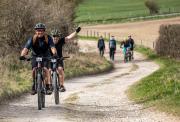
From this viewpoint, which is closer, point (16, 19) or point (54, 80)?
point (54, 80)

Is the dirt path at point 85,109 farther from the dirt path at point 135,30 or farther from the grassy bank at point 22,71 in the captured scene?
the dirt path at point 135,30

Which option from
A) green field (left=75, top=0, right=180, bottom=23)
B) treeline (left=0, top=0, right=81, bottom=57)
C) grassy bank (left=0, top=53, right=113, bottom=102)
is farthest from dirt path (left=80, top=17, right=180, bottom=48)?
treeline (left=0, top=0, right=81, bottom=57)

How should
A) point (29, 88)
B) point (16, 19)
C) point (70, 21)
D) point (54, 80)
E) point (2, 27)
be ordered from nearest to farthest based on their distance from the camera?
point (54, 80) → point (29, 88) → point (2, 27) → point (16, 19) → point (70, 21)

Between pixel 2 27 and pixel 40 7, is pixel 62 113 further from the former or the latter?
pixel 40 7

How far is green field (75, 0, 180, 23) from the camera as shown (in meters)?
95.6

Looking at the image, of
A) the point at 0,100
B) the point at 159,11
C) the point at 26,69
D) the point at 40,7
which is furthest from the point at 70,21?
the point at 159,11

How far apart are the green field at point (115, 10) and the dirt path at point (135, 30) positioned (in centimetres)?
824

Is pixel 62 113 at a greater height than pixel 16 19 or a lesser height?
lesser

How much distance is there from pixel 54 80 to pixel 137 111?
2174mm

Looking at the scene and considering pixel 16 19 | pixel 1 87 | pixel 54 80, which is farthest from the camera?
pixel 16 19

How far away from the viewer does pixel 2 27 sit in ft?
85.9

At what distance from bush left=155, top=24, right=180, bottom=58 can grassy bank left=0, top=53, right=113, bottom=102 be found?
279 inches

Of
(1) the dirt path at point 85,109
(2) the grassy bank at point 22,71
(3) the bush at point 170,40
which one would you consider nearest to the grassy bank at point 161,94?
(1) the dirt path at point 85,109

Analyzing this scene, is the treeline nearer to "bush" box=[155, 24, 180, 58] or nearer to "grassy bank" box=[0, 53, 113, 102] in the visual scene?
"grassy bank" box=[0, 53, 113, 102]
